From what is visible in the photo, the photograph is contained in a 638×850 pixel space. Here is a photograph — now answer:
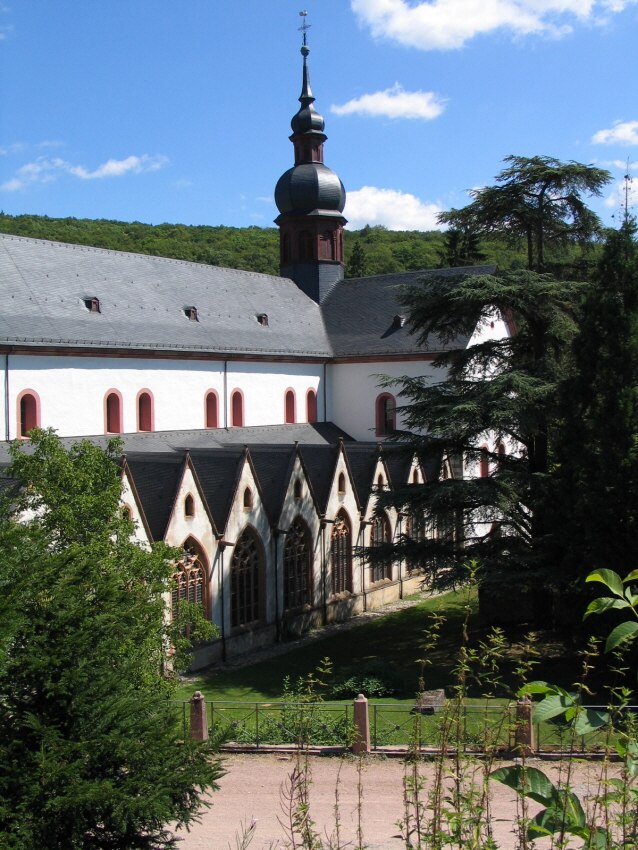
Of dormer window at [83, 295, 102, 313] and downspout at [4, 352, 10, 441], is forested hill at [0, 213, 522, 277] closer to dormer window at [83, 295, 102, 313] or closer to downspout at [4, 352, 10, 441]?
Result: dormer window at [83, 295, 102, 313]

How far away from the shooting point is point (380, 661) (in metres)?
23.2

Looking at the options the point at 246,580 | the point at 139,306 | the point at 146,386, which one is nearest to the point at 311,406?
the point at 139,306

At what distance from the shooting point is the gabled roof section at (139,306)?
2914cm

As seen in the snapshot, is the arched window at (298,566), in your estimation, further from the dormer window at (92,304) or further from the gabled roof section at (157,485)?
the dormer window at (92,304)

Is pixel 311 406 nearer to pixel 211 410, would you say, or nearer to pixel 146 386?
pixel 211 410

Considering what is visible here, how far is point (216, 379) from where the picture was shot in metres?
35.5

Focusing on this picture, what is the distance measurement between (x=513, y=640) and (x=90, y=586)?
17301 millimetres

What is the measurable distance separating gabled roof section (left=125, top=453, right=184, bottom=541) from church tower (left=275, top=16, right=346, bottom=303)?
2342cm

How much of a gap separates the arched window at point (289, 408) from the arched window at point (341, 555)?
945 cm

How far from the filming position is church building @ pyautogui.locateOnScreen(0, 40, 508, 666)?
25984 millimetres

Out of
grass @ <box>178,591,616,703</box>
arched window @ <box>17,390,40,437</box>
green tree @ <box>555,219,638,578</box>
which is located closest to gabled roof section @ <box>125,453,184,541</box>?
arched window @ <box>17,390,40,437</box>

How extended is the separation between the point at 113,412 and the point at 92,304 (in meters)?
3.99

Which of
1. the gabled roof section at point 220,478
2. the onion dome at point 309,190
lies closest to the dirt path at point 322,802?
the gabled roof section at point 220,478

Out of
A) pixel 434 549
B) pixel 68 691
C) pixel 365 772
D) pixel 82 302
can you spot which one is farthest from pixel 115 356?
pixel 68 691
